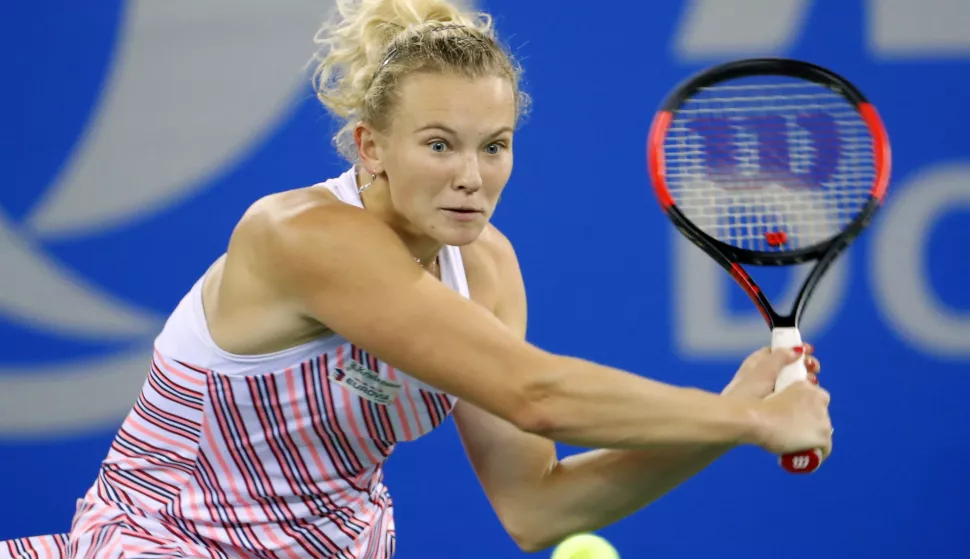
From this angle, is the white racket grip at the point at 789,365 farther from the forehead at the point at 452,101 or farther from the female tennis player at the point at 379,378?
the forehead at the point at 452,101

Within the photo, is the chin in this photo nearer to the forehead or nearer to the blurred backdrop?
the forehead

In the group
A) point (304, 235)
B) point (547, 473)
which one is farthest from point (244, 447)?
point (547, 473)

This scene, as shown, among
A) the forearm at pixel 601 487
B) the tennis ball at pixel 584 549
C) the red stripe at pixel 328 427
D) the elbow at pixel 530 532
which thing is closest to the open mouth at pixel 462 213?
the red stripe at pixel 328 427

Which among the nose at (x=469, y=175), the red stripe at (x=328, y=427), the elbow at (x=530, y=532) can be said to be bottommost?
the elbow at (x=530, y=532)

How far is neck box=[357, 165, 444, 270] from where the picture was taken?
5.74ft

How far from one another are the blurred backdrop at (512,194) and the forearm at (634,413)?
→ 173 centimetres

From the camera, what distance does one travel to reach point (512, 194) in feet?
10.6

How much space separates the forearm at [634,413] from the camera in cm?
149

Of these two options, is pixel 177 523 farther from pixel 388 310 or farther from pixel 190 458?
pixel 388 310

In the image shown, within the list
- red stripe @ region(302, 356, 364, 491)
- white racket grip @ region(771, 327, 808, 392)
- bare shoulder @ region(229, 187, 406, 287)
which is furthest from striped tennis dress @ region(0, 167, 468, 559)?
white racket grip @ region(771, 327, 808, 392)

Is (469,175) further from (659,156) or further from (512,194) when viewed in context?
(512,194)

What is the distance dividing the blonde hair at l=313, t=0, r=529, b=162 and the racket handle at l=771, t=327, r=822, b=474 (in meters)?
0.50

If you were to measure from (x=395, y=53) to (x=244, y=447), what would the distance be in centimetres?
59

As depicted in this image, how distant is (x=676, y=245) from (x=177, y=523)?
1.75 m
